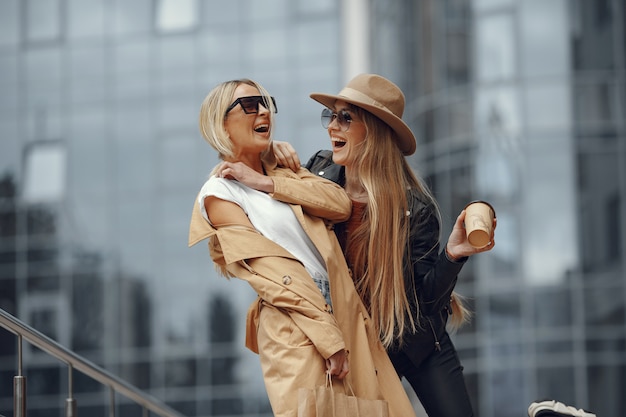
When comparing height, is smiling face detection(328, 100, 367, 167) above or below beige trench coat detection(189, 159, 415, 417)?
above

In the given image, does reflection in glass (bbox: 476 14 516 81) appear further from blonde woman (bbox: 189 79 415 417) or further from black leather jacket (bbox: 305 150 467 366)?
blonde woman (bbox: 189 79 415 417)

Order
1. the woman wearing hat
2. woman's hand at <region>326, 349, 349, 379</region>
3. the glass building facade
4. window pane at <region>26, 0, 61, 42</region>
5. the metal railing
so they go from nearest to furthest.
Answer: woman's hand at <region>326, 349, 349, 379</region> → the woman wearing hat → the metal railing → the glass building facade → window pane at <region>26, 0, 61, 42</region>

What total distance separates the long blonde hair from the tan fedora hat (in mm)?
70

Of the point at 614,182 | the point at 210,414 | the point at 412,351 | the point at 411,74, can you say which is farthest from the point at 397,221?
the point at 210,414

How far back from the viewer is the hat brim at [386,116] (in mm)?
6363

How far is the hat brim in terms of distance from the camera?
20.9 ft

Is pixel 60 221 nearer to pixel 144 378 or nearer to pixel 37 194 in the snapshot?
pixel 37 194

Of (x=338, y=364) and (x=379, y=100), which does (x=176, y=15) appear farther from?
(x=338, y=364)

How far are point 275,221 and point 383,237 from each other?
56cm

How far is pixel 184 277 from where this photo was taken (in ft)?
101

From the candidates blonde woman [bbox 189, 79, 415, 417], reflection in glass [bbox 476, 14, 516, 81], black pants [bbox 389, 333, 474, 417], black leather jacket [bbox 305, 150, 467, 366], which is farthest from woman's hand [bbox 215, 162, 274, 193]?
reflection in glass [bbox 476, 14, 516, 81]

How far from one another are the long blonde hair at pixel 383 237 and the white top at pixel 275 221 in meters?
0.31

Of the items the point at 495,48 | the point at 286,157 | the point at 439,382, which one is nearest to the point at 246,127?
the point at 286,157

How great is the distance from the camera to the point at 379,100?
21.3 feet
